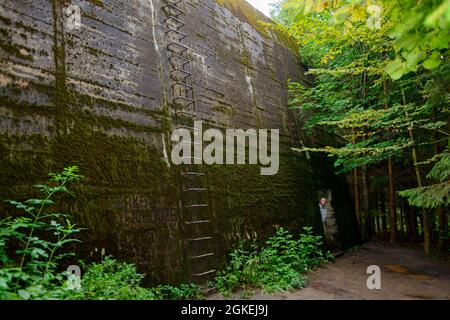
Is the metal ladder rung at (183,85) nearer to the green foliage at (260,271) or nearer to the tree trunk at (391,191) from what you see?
the green foliage at (260,271)

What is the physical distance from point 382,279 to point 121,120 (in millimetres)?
6850

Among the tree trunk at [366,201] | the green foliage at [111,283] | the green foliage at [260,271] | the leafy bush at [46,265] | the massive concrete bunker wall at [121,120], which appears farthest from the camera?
the tree trunk at [366,201]

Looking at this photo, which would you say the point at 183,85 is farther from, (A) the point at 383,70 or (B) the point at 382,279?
(B) the point at 382,279

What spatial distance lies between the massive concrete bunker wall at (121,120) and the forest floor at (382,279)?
167cm

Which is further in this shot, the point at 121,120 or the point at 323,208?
the point at 323,208

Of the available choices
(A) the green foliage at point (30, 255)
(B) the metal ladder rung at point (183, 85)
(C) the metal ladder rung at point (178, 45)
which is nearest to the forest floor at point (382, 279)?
(A) the green foliage at point (30, 255)

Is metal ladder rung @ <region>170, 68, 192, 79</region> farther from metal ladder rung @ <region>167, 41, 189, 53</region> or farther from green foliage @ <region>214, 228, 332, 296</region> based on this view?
green foliage @ <region>214, 228, 332, 296</region>

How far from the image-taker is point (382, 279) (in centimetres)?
757

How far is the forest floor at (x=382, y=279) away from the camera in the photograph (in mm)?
6207

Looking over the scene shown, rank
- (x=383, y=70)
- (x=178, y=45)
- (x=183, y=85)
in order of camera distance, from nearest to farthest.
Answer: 1. (x=183, y=85)
2. (x=178, y=45)
3. (x=383, y=70)

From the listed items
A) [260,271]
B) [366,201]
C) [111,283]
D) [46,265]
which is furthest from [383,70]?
[46,265]

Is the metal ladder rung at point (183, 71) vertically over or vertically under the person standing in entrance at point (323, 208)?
over

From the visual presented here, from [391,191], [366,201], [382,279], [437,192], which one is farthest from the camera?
[366,201]

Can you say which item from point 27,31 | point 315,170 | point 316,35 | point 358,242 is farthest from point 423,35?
point 358,242
